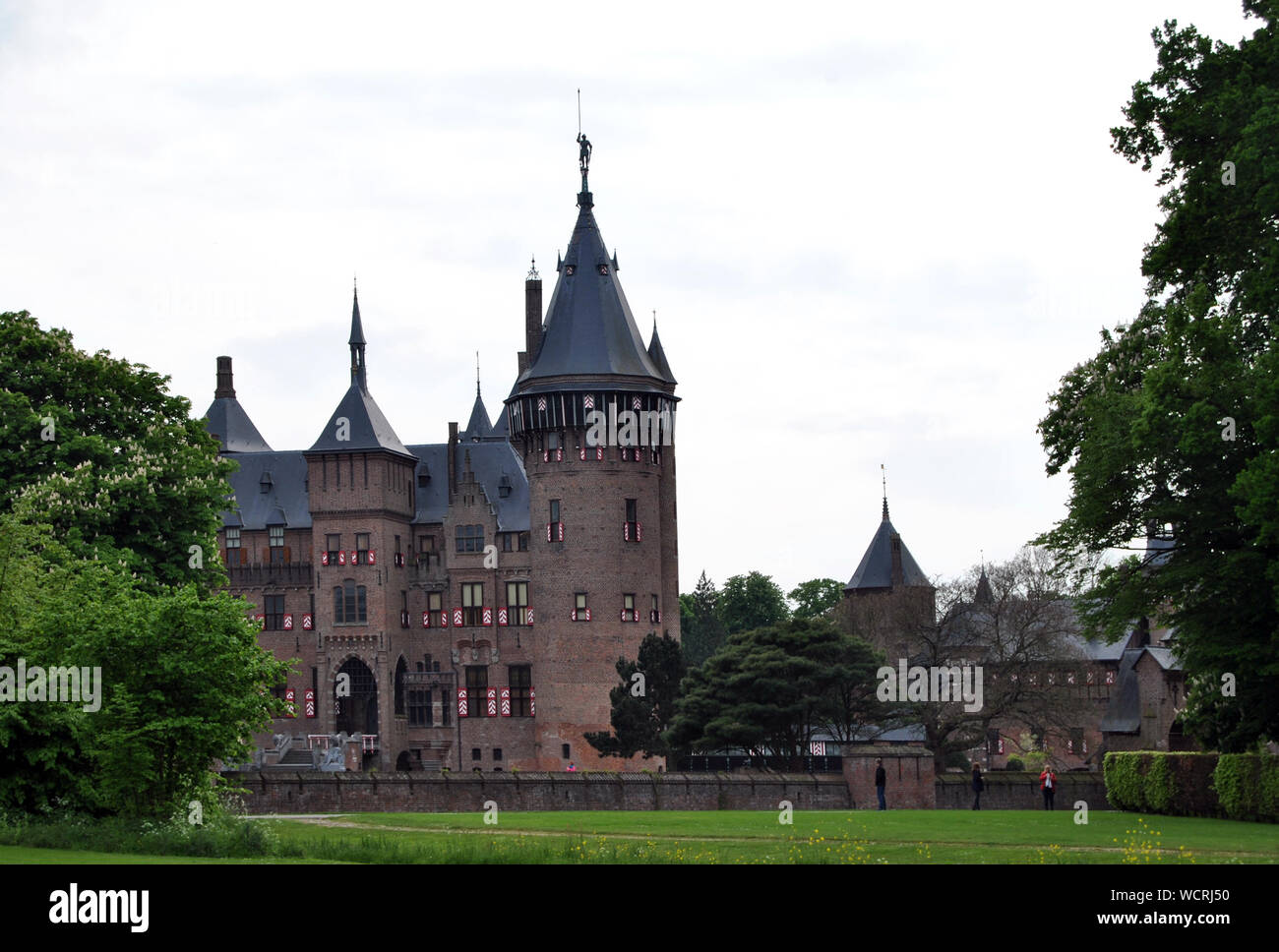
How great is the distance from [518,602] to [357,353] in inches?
522

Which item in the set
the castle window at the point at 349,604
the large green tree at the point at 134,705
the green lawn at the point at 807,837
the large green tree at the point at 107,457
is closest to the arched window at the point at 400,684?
the castle window at the point at 349,604

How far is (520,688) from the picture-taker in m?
73.7

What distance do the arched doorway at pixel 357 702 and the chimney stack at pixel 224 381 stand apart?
16.4m

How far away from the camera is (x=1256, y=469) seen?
88.8 ft

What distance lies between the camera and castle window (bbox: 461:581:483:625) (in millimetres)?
75562

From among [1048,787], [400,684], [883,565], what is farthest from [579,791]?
[883,565]

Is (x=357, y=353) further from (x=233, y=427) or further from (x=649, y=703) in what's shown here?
(x=649, y=703)

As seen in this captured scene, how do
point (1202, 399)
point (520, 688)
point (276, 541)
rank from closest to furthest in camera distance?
point (1202, 399)
point (520, 688)
point (276, 541)

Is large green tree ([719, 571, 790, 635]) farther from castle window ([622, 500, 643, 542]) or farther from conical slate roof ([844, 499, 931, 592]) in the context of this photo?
castle window ([622, 500, 643, 542])

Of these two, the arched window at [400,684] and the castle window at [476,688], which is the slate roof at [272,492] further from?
the castle window at [476,688]

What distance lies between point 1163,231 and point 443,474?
5439 cm

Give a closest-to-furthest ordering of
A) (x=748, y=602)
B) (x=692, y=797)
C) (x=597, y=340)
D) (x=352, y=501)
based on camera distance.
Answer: (x=692, y=797) < (x=597, y=340) < (x=352, y=501) < (x=748, y=602)
